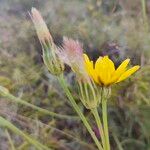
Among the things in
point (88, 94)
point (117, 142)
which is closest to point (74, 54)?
point (88, 94)

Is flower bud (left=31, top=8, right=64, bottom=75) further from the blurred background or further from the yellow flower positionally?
the blurred background

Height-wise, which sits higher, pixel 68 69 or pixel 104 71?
pixel 68 69

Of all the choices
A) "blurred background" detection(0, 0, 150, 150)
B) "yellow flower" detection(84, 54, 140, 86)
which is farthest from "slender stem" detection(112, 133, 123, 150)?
"yellow flower" detection(84, 54, 140, 86)

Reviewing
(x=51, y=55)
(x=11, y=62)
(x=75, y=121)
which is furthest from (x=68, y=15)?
(x=51, y=55)

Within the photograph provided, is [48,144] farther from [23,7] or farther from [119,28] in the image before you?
[23,7]

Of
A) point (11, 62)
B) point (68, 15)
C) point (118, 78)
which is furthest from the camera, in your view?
point (68, 15)

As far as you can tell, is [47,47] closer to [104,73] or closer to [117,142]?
[104,73]

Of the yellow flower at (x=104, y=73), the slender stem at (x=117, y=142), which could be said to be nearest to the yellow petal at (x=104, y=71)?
the yellow flower at (x=104, y=73)
